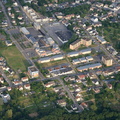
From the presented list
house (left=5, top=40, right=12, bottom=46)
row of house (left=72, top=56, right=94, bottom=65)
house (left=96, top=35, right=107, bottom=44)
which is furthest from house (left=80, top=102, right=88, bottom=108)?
house (left=5, top=40, right=12, bottom=46)

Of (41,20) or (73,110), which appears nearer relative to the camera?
(73,110)

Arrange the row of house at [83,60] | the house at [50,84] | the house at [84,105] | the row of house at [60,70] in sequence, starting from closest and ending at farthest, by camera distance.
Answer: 1. the house at [84,105]
2. the house at [50,84]
3. the row of house at [60,70]
4. the row of house at [83,60]

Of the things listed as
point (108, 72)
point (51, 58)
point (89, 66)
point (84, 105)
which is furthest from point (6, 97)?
point (108, 72)

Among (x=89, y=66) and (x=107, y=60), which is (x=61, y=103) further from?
(x=107, y=60)

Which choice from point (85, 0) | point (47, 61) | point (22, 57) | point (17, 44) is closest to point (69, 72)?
point (47, 61)

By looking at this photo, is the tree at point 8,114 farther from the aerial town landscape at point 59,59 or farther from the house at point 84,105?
the house at point 84,105

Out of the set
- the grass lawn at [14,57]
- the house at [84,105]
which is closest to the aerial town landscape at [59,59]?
the grass lawn at [14,57]

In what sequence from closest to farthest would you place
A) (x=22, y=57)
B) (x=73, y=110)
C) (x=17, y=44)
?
1. (x=73, y=110)
2. (x=22, y=57)
3. (x=17, y=44)

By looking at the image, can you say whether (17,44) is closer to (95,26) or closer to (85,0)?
(95,26)

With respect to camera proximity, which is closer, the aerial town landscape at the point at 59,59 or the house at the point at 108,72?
the aerial town landscape at the point at 59,59
